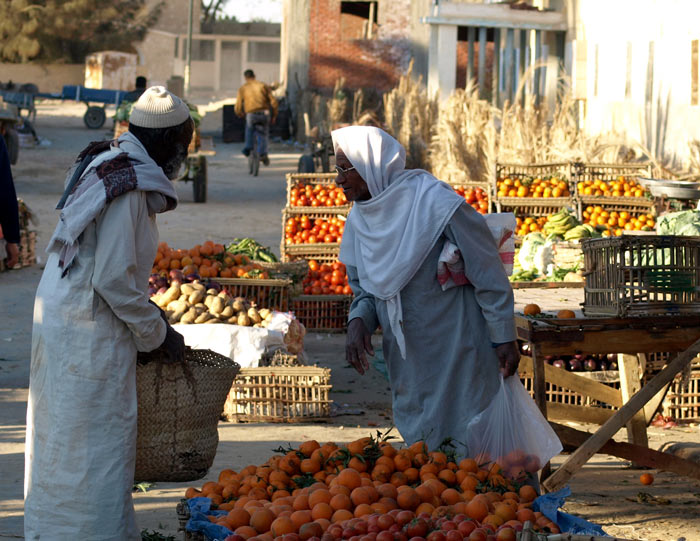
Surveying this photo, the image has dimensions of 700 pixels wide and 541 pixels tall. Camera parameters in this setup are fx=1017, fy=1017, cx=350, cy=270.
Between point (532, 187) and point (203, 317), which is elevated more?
point (532, 187)

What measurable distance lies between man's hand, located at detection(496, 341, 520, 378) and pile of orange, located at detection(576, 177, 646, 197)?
6.59m

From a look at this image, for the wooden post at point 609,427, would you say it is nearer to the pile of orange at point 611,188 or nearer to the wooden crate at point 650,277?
the wooden crate at point 650,277

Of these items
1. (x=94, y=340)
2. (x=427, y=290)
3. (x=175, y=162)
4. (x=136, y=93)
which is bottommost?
(x=94, y=340)

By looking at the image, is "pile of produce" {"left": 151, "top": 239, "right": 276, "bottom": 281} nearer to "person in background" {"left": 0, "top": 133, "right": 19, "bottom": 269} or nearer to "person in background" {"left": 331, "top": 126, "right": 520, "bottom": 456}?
"person in background" {"left": 0, "top": 133, "right": 19, "bottom": 269}

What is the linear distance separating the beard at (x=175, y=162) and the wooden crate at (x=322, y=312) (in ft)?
19.3

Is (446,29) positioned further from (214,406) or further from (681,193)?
(214,406)

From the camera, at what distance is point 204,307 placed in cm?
728

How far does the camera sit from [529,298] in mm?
5656

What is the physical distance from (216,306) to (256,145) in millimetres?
15519

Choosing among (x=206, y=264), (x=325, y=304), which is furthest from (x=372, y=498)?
(x=325, y=304)

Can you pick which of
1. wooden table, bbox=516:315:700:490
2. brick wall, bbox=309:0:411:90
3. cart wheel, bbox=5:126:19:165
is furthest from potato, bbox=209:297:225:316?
brick wall, bbox=309:0:411:90

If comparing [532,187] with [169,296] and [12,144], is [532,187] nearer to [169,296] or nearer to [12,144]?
[169,296]

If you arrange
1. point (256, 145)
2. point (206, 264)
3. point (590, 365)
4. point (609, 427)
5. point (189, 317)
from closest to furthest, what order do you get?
point (609, 427) → point (590, 365) → point (189, 317) → point (206, 264) → point (256, 145)

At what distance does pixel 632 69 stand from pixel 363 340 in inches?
444
